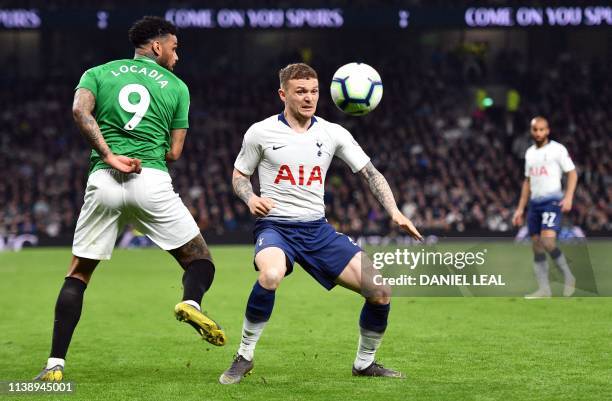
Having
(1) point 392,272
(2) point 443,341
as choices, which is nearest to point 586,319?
(2) point 443,341

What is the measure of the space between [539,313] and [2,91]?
26013 mm

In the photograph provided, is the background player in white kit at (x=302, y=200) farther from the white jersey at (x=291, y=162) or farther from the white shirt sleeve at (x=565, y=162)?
the white shirt sleeve at (x=565, y=162)

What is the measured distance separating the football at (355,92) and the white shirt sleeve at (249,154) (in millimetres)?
952

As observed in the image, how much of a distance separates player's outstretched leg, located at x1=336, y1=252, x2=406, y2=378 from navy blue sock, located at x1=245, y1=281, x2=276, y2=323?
49cm

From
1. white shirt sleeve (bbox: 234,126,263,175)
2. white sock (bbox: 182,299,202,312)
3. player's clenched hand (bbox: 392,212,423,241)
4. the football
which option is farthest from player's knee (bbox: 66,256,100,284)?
the football

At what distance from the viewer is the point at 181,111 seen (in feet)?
22.8

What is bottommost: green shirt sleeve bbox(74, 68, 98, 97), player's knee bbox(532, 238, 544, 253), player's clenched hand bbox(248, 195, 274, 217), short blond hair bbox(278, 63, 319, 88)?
player's knee bbox(532, 238, 544, 253)

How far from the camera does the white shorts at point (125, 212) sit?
655 centimetres

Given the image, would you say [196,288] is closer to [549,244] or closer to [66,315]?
[66,315]

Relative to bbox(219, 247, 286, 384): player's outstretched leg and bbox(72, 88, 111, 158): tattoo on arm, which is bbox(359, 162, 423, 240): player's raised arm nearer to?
bbox(219, 247, 286, 384): player's outstretched leg

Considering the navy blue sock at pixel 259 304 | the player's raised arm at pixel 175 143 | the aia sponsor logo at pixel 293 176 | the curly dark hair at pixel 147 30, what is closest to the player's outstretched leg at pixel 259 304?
the navy blue sock at pixel 259 304

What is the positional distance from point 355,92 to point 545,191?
560cm

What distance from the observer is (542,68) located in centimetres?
3278

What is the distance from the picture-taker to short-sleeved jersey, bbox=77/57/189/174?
665 centimetres
